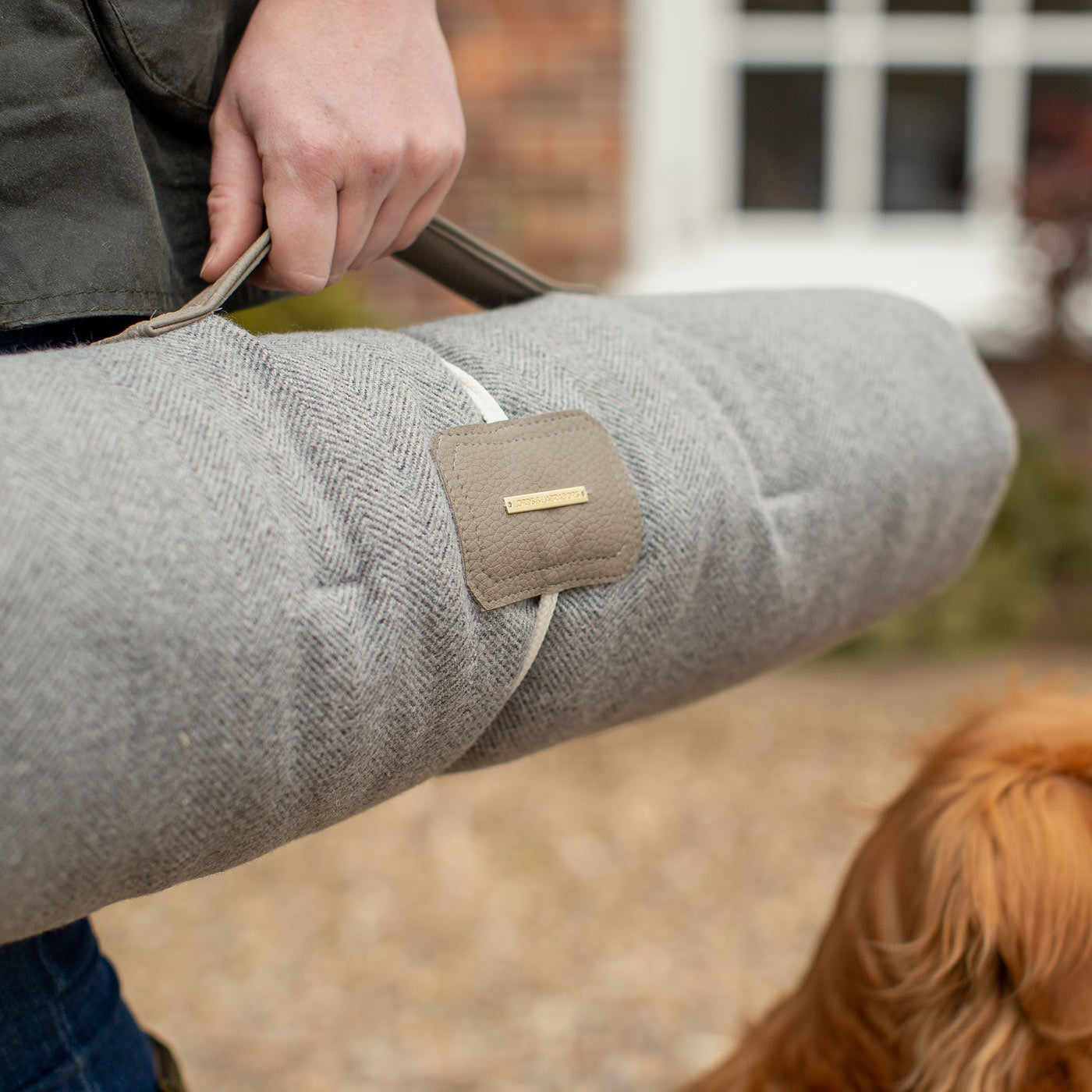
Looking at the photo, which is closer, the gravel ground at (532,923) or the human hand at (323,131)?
the human hand at (323,131)

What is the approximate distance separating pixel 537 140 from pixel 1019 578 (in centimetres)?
227

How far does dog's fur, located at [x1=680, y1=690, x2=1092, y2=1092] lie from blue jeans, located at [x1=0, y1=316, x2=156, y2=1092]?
2.18ft

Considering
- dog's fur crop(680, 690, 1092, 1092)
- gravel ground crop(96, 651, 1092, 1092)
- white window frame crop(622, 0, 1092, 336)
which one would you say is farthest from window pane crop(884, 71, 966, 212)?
dog's fur crop(680, 690, 1092, 1092)

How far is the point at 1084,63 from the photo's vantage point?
4.55 m

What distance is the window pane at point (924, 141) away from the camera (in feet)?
15.5

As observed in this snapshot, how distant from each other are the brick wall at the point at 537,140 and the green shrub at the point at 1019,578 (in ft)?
5.35

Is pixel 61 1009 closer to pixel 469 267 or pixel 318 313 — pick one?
pixel 469 267

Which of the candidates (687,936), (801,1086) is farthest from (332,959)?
(801,1086)

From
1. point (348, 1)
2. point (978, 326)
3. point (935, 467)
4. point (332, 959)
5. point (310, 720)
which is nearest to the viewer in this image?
point (310, 720)

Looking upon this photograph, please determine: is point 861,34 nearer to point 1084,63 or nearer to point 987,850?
point 1084,63

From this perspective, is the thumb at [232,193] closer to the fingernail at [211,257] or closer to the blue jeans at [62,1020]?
the fingernail at [211,257]

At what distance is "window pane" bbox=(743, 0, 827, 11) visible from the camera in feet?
15.1

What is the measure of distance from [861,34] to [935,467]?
4.12 meters

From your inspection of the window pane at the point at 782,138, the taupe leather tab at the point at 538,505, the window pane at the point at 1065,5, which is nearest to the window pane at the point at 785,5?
the window pane at the point at 782,138
